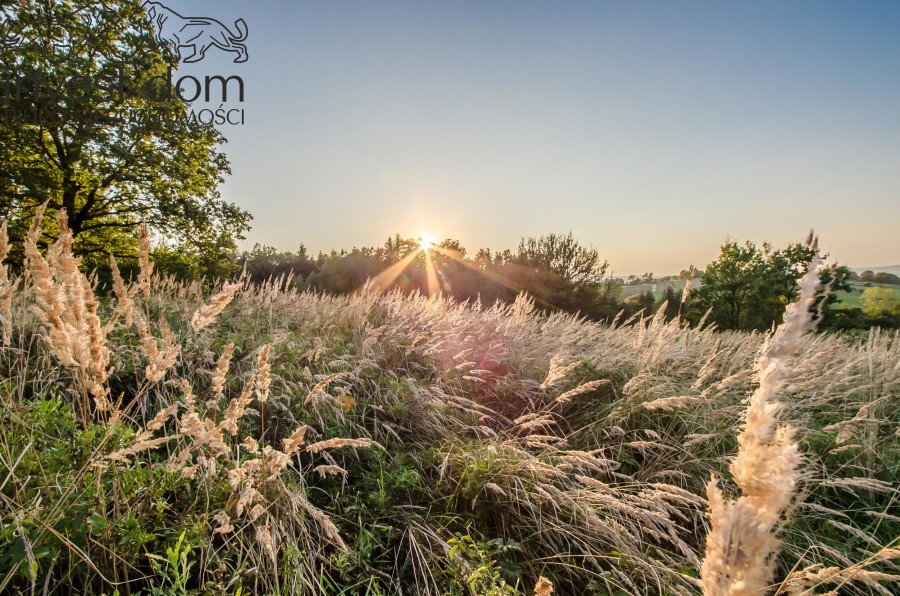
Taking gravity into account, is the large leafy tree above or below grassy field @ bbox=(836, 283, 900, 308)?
above

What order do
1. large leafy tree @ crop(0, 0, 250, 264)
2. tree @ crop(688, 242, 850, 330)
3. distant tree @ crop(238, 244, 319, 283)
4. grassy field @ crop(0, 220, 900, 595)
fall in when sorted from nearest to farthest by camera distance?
grassy field @ crop(0, 220, 900, 595)
large leafy tree @ crop(0, 0, 250, 264)
tree @ crop(688, 242, 850, 330)
distant tree @ crop(238, 244, 319, 283)

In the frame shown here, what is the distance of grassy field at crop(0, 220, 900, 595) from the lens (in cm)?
133

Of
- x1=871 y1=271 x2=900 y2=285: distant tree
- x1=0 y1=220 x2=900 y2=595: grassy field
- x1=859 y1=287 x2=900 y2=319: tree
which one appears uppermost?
x1=871 y1=271 x2=900 y2=285: distant tree

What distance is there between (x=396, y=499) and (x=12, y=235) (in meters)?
16.5

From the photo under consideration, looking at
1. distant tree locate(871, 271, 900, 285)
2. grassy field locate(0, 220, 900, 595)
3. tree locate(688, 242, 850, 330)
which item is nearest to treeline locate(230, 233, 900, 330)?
tree locate(688, 242, 850, 330)

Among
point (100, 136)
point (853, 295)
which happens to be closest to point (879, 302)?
point (853, 295)

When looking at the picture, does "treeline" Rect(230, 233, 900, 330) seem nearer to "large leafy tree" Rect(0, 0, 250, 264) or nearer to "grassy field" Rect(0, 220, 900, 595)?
"large leafy tree" Rect(0, 0, 250, 264)

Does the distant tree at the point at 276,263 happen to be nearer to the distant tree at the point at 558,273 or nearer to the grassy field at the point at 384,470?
the distant tree at the point at 558,273

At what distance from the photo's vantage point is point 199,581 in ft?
5.33

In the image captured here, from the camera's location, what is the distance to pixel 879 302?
24.9m

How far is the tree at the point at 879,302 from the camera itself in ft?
79.3

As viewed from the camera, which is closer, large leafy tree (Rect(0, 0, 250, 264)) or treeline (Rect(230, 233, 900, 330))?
large leafy tree (Rect(0, 0, 250, 264))

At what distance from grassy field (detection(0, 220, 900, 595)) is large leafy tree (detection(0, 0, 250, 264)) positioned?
1157 centimetres

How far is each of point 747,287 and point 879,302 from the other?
Answer: 8372mm
